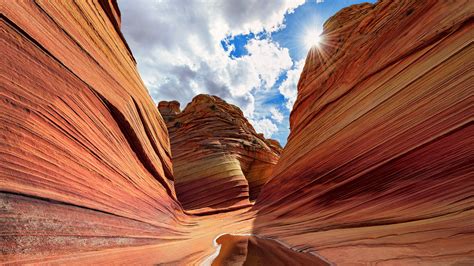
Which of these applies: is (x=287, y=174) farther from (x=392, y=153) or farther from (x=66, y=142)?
(x=66, y=142)

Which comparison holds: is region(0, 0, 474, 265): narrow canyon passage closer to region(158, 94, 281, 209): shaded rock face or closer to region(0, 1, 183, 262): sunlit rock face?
region(0, 1, 183, 262): sunlit rock face

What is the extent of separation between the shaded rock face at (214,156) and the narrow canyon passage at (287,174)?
4.08 meters

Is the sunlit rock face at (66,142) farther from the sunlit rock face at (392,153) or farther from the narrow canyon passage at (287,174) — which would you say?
the sunlit rock face at (392,153)

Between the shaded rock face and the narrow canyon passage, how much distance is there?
4077 millimetres

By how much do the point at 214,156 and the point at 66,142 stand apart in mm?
9709

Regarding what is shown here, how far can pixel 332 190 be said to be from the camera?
4691 millimetres

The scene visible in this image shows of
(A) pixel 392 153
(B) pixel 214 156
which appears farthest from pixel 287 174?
(B) pixel 214 156

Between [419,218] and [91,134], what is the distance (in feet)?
13.9

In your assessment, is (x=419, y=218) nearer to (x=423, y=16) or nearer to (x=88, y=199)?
(x=88, y=199)

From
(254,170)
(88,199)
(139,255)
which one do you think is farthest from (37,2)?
(254,170)

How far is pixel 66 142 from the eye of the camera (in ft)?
8.30

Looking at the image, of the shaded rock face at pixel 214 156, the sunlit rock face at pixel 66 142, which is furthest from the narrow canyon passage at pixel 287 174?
the shaded rock face at pixel 214 156

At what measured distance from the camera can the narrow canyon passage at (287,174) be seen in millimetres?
2025

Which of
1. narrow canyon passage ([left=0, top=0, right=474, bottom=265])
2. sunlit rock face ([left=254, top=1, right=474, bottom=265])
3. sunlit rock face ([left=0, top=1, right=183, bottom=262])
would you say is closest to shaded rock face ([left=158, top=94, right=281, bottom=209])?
narrow canyon passage ([left=0, top=0, right=474, bottom=265])
